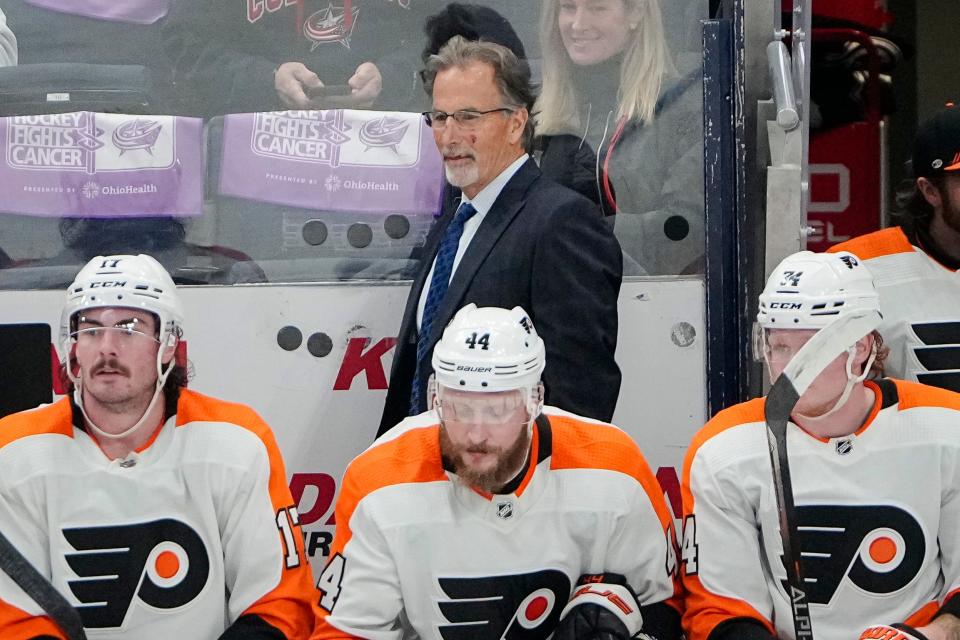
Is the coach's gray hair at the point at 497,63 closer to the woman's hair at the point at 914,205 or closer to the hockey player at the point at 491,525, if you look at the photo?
the hockey player at the point at 491,525

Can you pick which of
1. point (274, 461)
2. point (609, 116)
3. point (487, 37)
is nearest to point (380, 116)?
point (487, 37)

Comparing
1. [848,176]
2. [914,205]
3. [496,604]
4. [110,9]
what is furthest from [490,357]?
[848,176]

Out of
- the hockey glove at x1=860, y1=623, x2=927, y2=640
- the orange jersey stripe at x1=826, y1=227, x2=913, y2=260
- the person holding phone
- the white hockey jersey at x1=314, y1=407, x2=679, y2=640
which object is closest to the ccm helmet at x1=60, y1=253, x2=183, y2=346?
the white hockey jersey at x1=314, y1=407, x2=679, y2=640

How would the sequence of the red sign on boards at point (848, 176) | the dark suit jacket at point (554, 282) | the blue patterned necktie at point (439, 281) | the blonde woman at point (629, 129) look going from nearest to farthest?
1. the dark suit jacket at point (554, 282)
2. the blue patterned necktie at point (439, 281)
3. the blonde woman at point (629, 129)
4. the red sign on boards at point (848, 176)

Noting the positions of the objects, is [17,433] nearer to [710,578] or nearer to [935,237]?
[710,578]

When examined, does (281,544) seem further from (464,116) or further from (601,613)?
(464,116)

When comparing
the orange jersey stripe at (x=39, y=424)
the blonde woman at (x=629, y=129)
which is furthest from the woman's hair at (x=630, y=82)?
the orange jersey stripe at (x=39, y=424)

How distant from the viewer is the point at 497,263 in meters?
3.39

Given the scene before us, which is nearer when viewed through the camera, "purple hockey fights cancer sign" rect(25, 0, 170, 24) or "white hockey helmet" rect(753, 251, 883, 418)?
"white hockey helmet" rect(753, 251, 883, 418)

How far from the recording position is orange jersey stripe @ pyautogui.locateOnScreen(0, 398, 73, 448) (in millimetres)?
2955

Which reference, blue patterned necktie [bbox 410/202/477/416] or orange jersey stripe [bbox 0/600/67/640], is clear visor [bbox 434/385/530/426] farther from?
orange jersey stripe [bbox 0/600/67/640]

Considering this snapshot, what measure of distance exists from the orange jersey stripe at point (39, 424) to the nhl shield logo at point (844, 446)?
4.88 ft

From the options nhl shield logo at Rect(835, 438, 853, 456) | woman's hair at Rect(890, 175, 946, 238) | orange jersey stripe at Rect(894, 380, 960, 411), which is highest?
woman's hair at Rect(890, 175, 946, 238)

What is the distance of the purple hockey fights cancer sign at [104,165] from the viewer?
154 inches
